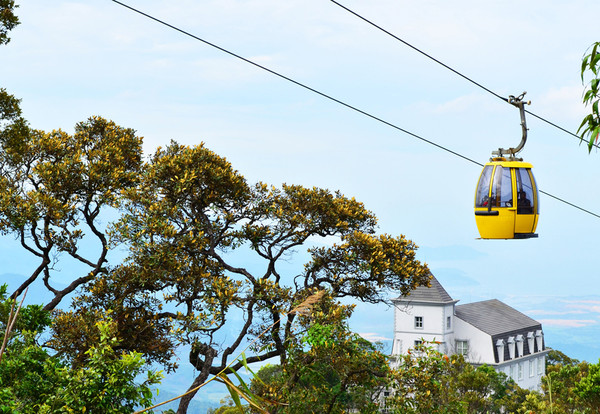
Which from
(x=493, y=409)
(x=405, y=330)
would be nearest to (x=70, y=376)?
(x=493, y=409)

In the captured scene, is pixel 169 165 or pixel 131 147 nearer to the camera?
pixel 169 165

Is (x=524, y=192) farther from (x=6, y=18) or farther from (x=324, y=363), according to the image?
(x=6, y=18)

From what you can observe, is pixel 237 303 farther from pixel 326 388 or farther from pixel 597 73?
pixel 597 73

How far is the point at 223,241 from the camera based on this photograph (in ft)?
43.3

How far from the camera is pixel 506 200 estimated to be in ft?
23.8

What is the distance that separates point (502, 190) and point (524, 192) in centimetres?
29

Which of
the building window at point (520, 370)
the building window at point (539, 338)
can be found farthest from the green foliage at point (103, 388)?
the building window at point (539, 338)

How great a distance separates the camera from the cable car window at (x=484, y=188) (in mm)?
7332

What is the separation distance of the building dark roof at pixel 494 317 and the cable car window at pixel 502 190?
40.9 meters

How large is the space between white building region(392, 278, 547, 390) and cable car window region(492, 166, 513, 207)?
126ft

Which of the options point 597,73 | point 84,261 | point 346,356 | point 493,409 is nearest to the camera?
point 597,73

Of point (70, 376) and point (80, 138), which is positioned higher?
point (80, 138)

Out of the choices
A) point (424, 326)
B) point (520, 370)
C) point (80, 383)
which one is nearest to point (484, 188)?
point (80, 383)

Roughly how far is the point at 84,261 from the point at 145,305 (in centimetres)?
258
